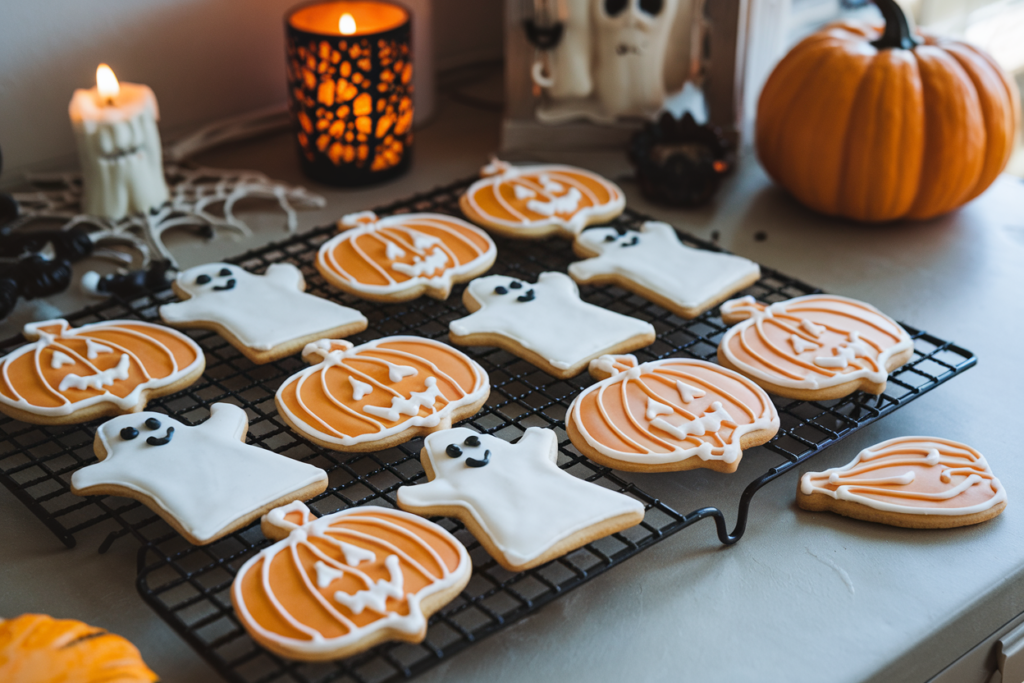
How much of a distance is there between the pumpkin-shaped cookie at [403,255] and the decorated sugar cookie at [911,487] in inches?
20.8

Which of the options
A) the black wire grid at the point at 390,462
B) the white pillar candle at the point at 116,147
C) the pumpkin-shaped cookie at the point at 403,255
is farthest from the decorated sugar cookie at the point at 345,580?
the white pillar candle at the point at 116,147

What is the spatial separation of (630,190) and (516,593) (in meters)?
0.93

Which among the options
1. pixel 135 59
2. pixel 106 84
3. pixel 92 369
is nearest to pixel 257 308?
pixel 92 369

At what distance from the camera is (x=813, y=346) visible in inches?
43.8

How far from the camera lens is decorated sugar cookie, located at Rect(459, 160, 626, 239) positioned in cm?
137

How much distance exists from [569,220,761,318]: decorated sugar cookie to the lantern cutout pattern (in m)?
0.41

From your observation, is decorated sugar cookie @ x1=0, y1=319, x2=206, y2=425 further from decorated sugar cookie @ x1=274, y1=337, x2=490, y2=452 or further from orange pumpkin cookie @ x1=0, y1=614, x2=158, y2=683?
orange pumpkin cookie @ x1=0, y1=614, x2=158, y2=683

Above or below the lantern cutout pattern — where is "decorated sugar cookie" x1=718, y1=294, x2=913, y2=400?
below

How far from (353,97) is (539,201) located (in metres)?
0.34

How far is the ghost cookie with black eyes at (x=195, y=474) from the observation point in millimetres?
885

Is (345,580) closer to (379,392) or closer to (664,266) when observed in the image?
(379,392)

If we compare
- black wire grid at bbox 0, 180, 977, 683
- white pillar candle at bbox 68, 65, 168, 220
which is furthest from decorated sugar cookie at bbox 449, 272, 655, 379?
white pillar candle at bbox 68, 65, 168, 220

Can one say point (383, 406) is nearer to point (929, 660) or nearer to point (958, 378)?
point (929, 660)

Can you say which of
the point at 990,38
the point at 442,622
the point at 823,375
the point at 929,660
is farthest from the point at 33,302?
the point at 990,38
